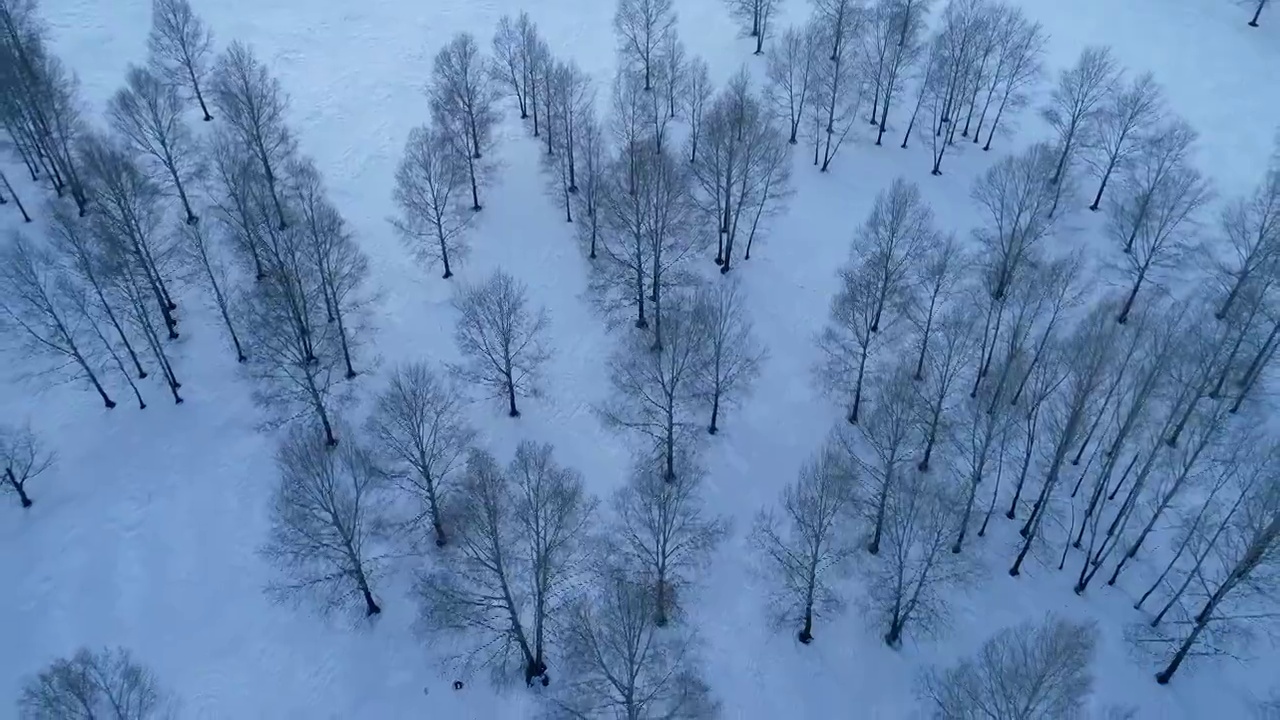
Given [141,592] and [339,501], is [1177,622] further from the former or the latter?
[141,592]

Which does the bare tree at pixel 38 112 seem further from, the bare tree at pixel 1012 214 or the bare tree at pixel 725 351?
the bare tree at pixel 1012 214

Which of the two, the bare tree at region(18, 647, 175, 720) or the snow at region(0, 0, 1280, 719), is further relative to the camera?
the snow at region(0, 0, 1280, 719)

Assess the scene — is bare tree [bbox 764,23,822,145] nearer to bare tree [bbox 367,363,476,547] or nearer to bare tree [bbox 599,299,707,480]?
bare tree [bbox 599,299,707,480]

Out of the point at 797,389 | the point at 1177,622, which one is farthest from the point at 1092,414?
the point at 797,389

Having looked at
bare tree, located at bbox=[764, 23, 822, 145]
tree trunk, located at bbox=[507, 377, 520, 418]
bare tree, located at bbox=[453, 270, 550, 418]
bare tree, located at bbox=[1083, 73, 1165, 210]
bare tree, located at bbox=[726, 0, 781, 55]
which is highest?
bare tree, located at bbox=[726, 0, 781, 55]

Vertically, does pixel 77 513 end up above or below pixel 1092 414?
below

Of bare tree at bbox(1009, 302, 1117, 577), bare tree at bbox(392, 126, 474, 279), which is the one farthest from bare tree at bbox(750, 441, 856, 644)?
bare tree at bbox(392, 126, 474, 279)

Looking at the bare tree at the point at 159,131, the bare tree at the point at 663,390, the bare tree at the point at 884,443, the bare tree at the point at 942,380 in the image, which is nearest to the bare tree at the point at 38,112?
the bare tree at the point at 159,131
